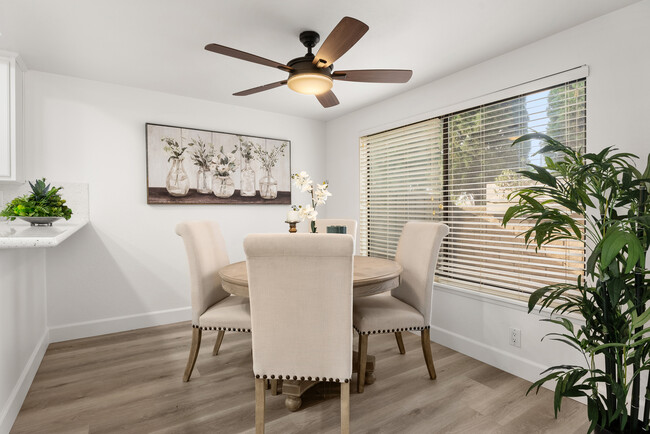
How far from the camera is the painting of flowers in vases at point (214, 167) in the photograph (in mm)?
3434

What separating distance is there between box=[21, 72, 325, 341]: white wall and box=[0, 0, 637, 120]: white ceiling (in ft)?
0.90

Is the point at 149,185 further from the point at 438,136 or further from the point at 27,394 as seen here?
the point at 438,136

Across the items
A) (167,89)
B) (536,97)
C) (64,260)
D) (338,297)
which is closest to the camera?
(338,297)

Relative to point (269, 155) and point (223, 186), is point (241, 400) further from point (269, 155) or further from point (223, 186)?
point (269, 155)

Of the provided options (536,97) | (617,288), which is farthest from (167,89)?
(617,288)

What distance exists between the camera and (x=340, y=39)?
1.72 m

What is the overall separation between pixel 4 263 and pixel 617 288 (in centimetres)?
293

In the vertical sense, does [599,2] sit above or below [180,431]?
above

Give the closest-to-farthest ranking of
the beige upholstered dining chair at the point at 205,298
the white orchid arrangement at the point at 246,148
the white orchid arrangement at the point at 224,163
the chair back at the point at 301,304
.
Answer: the chair back at the point at 301,304, the beige upholstered dining chair at the point at 205,298, the white orchid arrangement at the point at 224,163, the white orchid arrangement at the point at 246,148

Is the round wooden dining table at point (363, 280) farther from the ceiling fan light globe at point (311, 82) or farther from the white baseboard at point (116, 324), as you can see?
the white baseboard at point (116, 324)

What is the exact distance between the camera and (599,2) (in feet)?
6.30

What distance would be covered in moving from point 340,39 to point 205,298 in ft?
5.96

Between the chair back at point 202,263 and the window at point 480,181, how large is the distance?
1954 mm

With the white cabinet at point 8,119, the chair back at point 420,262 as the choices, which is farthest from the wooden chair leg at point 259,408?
the white cabinet at point 8,119
